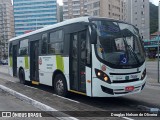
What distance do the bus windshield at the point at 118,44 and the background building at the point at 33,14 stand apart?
73.5m

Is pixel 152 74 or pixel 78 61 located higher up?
pixel 78 61

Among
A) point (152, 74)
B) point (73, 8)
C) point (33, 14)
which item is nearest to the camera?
point (152, 74)

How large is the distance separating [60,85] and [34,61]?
11.1 ft

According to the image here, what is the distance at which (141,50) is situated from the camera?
948 centimetres

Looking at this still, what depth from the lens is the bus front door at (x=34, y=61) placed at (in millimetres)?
13227

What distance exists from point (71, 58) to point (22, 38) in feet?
20.8

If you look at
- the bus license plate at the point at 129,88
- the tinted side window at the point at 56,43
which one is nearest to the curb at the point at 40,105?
the tinted side window at the point at 56,43

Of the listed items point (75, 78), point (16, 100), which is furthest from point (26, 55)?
point (75, 78)

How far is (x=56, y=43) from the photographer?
1112 cm

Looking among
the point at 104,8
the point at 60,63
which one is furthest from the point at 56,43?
the point at 104,8

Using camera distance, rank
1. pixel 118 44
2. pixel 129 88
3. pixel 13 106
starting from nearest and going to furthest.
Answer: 1. pixel 129 88
2. pixel 118 44
3. pixel 13 106

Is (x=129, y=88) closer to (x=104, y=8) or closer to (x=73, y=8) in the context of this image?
(x=104, y=8)

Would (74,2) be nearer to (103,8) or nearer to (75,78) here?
(103,8)

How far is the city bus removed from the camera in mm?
8531
